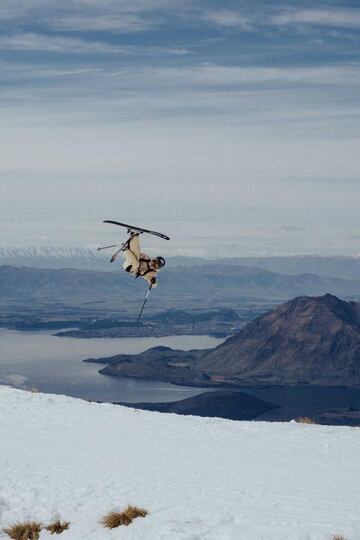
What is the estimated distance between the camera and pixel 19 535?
70.8 ft

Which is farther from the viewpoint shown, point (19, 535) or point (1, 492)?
point (1, 492)

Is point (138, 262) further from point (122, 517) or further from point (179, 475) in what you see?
point (122, 517)

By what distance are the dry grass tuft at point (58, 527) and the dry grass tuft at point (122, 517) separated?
3.29 feet

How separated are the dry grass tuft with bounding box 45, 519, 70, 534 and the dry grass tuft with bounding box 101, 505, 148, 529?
1.00 metres

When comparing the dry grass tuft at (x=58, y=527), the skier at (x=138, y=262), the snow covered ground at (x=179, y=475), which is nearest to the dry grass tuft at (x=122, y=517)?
the snow covered ground at (x=179, y=475)

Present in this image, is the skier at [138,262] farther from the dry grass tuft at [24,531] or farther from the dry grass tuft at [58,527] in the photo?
the dry grass tuft at [24,531]

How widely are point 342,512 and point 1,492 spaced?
30.9ft

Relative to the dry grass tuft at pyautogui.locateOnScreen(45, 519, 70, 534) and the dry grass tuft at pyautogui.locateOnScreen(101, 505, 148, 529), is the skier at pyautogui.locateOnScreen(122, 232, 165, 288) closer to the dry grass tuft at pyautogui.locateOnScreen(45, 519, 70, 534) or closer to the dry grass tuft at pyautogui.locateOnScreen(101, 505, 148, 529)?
the dry grass tuft at pyautogui.locateOnScreen(101, 505, 148, 529)

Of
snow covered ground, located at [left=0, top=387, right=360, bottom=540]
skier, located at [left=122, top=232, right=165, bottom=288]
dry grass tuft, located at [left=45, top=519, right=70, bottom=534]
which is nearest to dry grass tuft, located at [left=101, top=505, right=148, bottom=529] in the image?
snow covered ground, located at [left=0, top=387, right=360, bottom=540]

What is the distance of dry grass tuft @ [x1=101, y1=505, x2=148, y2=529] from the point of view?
21.1 metres

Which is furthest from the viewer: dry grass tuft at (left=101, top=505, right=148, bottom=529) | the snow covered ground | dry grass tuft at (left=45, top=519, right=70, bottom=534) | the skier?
the skier

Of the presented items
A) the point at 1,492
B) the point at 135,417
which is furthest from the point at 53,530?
the point at 135,417

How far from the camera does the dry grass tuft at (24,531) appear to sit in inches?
847

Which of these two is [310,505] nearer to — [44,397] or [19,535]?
[19,535]
